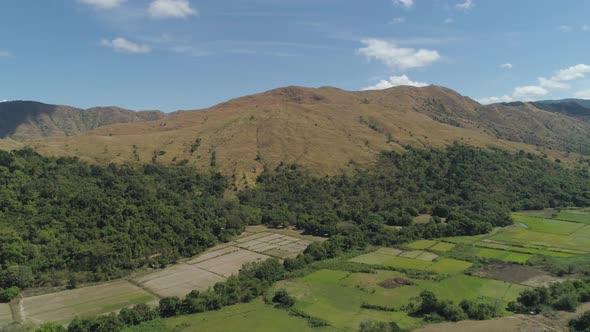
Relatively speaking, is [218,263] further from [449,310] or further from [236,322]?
[449,310]

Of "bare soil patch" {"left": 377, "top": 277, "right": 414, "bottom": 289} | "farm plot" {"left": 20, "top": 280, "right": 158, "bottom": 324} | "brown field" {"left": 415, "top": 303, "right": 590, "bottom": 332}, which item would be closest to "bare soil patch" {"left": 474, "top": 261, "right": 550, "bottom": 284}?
"bare soil patch" {"left": 377, "top": 277, "right": 414, "bottom": 289}

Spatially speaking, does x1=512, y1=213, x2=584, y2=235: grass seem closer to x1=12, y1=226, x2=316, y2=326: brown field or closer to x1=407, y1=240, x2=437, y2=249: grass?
x1=407, y1=240, x2=437, y2=249: grass

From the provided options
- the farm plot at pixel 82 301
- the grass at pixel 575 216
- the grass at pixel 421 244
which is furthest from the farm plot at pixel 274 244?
the grass at pixel 575 216

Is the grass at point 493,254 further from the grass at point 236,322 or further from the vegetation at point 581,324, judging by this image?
the grass at point 236,322

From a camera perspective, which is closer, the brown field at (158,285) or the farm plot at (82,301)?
the farm plot at (82,301)

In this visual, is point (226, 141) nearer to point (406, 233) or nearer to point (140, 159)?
point (140, 159)

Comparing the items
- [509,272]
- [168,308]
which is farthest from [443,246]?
[168,308]
